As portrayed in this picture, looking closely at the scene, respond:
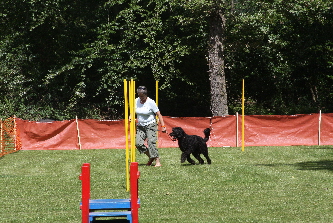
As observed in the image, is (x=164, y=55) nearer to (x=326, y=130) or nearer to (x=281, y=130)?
(x=281, y=130)

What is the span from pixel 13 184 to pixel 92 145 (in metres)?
10.1

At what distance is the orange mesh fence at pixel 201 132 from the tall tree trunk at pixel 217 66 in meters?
4.66

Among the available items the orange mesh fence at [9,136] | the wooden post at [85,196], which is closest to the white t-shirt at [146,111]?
the wooden post at [85,196]

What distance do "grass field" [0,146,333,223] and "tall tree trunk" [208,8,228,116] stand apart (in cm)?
970

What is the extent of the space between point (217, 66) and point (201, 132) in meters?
5.59

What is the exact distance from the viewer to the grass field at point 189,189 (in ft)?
27.2

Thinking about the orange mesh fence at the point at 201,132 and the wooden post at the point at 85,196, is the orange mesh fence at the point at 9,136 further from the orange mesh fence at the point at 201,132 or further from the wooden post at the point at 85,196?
the wooden post at the point at 85,196

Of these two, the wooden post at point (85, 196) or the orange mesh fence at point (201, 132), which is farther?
the orange mesh fence at point (201, 132)

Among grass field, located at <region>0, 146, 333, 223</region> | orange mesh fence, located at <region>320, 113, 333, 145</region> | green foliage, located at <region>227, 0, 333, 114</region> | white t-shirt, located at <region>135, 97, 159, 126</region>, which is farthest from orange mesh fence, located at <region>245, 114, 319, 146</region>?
white t-shirt, located at <region>135, 97, 159, 126</region>

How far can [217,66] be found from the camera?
87.8ft

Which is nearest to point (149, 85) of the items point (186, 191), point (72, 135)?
point (72, 135)

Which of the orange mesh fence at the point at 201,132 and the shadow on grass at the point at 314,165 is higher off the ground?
the orange mesh fence at the point at 201,132

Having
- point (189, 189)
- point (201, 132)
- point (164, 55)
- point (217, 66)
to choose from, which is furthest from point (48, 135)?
point (189, 189)

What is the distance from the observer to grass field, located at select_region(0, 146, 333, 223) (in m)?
8.28
